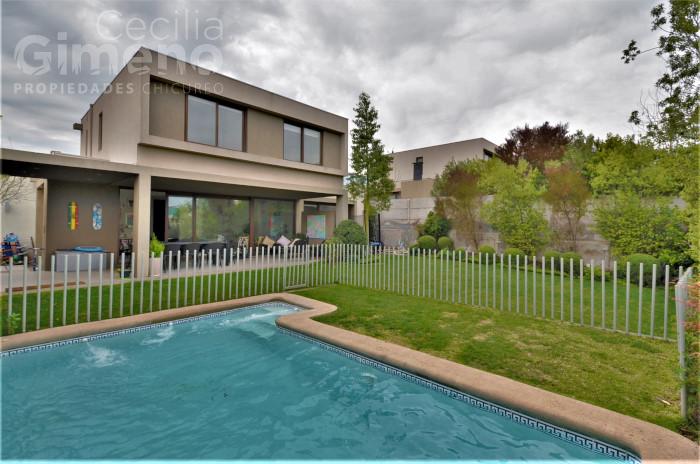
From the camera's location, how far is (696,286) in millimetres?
3070

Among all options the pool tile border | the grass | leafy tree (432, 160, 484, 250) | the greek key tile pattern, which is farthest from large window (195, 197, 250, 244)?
the greek key tile pattern

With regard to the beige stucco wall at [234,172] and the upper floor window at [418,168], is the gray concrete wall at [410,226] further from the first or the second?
the upper floor window at [418,168]

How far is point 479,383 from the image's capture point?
3.78 m

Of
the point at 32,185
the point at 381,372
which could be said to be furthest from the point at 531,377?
the point at 32,185

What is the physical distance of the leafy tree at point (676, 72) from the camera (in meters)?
10.7

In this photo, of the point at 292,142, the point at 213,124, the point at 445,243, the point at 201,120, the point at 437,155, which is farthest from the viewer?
the point at 437,155

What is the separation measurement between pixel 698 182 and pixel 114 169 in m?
15.6

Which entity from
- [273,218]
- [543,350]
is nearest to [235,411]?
[543,350]

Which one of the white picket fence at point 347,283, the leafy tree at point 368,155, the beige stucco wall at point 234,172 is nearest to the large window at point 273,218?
the beige stucco wall at point 234,172

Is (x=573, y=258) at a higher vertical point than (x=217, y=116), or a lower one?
lower

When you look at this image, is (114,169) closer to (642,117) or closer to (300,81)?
(300,81)

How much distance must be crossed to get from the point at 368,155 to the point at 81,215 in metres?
13.5

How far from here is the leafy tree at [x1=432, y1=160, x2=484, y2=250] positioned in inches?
703

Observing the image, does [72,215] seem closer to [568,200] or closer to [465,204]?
[465,204]
